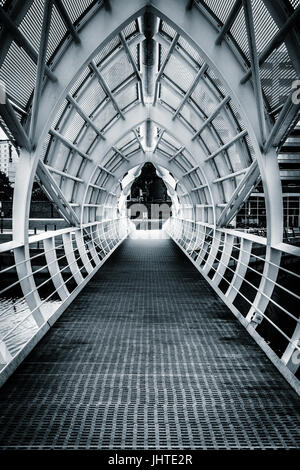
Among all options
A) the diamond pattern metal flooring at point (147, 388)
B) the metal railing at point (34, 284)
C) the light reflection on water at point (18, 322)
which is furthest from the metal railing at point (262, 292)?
the light reflection on water at point (18, 322)

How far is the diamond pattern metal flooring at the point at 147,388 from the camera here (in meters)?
3.24

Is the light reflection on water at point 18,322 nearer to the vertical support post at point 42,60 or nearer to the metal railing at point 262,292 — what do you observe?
the metal railing at point 262,292

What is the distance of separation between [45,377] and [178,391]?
1327mm

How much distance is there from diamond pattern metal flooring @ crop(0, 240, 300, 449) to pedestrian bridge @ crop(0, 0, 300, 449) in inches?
0.7

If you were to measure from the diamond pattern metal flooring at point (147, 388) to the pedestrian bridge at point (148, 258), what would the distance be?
0.02 meters

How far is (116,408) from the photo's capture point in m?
3.70

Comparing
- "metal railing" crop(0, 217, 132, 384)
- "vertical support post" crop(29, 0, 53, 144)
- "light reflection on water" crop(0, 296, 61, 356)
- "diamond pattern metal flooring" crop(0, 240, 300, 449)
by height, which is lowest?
"light reflection on water" crop(0, 296, 61, 356)

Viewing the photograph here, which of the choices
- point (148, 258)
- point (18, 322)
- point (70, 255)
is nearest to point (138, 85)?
point (148, 258)

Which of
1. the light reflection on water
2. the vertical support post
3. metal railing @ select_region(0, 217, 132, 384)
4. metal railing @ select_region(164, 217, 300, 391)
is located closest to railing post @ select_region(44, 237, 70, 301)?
metal railing @ select_region(0, 217, 132, 384)

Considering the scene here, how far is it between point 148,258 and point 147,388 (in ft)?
35.5

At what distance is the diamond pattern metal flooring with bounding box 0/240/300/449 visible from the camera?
3.24m

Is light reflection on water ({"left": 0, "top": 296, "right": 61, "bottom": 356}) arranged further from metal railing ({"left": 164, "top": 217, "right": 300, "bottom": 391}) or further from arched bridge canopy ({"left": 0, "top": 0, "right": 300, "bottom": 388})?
metal railing ({"left": 164, "top": 217, "right": 300, "bottom": 391})
